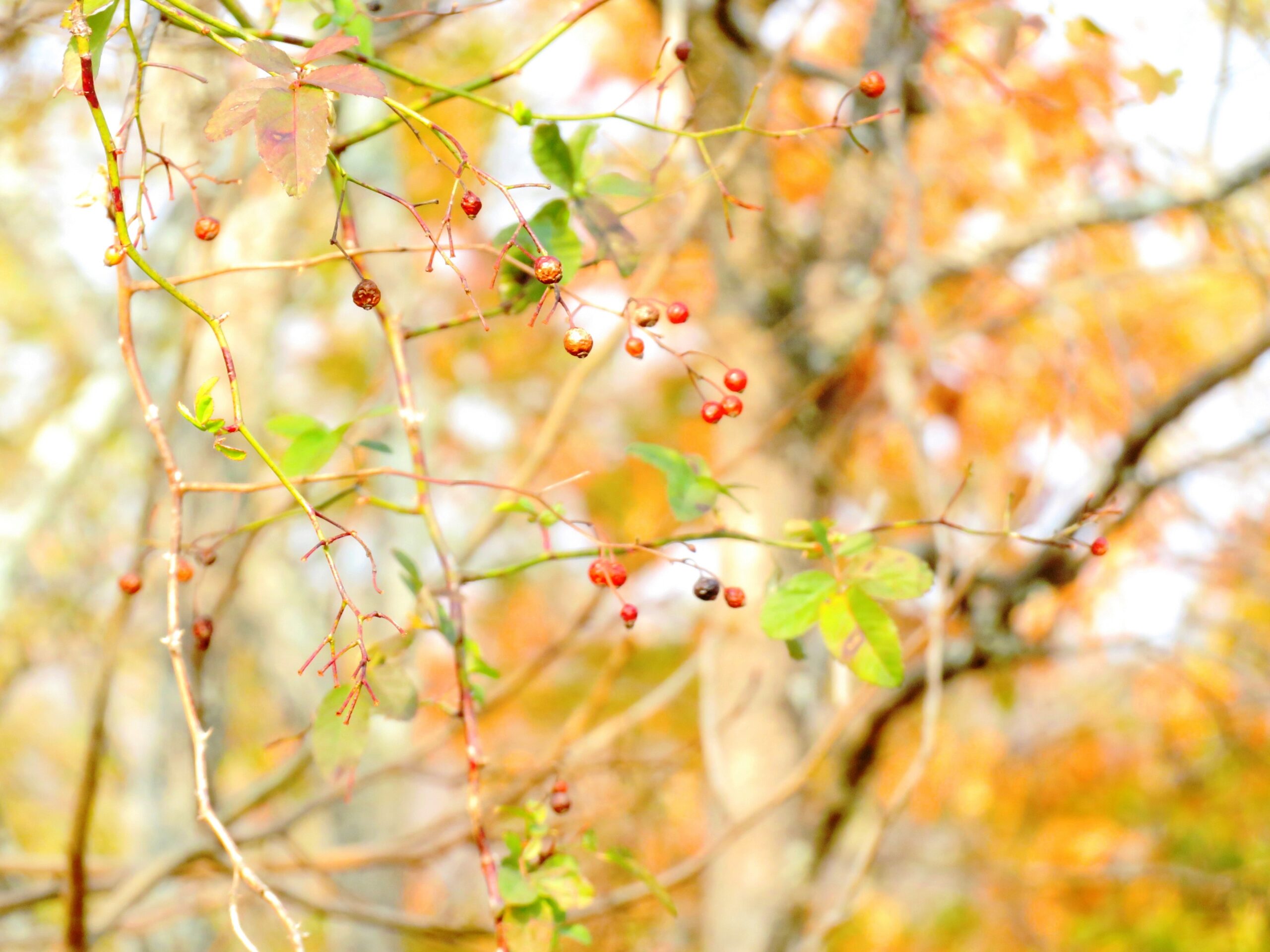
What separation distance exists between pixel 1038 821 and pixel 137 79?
5.32m

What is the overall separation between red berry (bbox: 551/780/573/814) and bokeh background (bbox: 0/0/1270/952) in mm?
54

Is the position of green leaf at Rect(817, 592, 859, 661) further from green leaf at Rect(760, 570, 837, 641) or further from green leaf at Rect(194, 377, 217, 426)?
green leaf at Rect(194, 377, 217, 426)

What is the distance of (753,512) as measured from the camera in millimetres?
1530

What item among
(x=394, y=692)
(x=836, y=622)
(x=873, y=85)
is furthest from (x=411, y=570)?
(x=873, y=85)

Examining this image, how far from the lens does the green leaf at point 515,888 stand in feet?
1.94

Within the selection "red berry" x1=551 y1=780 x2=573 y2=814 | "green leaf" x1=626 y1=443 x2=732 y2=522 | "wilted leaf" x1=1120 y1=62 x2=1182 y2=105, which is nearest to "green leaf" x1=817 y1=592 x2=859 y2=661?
"green leaf" x1=626 y1=443 x2=732 y2=522

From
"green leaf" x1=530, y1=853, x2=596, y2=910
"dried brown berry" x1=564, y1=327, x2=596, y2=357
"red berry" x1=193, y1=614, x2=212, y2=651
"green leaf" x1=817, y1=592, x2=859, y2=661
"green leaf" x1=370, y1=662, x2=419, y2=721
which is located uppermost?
"red berry" x1=193, y1=614, x2=212, y2=651

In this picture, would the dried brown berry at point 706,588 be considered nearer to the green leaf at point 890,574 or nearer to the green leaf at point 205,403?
the green leaf at point 890,574

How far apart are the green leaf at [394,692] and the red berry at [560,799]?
0.11 metres

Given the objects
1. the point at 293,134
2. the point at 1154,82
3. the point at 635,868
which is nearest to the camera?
the point at 293,134

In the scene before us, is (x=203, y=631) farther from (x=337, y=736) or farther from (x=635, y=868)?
(x=635, y=868)

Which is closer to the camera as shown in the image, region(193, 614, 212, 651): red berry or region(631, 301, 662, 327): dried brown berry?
region(631, 301, 662, 327): dried brown berry

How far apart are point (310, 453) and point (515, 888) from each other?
341 mm

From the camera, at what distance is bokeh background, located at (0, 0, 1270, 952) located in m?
1.25
